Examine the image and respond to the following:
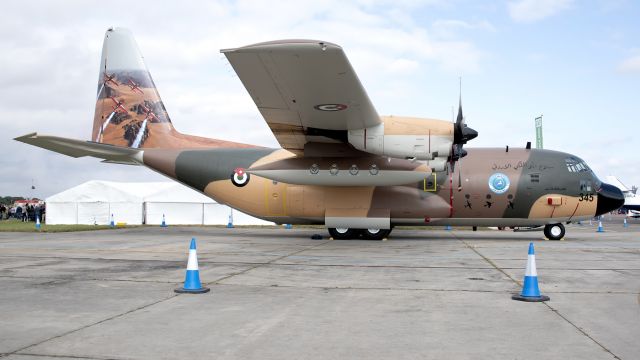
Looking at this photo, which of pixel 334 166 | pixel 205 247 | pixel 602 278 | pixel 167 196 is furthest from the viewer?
pixel 167 196

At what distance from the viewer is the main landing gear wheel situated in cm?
1966

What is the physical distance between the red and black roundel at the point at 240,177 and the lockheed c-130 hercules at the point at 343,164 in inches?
1.6

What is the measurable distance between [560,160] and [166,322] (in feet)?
57.4

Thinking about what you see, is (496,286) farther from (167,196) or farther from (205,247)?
(167,196)

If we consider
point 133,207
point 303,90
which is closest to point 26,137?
point 303,90

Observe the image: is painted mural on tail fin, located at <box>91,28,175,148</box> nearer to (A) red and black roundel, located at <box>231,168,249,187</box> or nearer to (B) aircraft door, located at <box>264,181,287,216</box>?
(A) red and black roundel, located at <box>231,168,249,187</box>

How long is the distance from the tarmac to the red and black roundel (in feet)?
27.6

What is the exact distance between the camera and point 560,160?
63.4 ft

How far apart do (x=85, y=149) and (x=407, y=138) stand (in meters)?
12.6

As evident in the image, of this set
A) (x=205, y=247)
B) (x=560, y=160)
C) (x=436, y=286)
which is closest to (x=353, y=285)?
(x=436, y=286)

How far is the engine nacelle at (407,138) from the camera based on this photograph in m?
16.2

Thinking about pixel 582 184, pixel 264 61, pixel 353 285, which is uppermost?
pixel 264 61

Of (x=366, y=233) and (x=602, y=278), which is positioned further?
(x=366, y=233)

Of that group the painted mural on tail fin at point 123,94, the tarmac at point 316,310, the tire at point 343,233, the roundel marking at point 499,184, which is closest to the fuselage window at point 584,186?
the roundel marking at point 499,184
